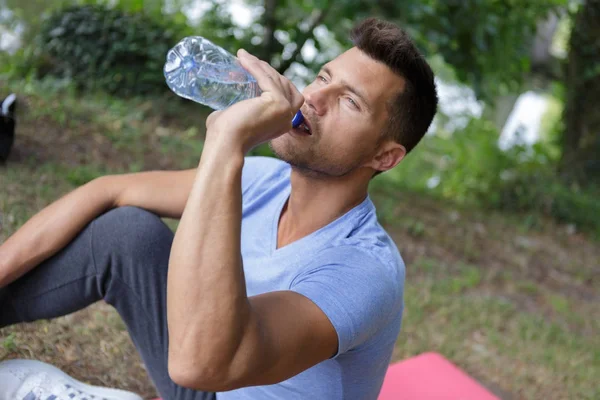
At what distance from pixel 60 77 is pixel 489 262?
12.9ft

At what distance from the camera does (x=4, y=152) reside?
3.21 m

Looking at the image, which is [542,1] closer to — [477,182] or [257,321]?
[477,182]

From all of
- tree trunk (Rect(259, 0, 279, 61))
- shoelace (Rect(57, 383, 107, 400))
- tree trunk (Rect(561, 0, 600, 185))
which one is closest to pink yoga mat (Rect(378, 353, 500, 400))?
shoelace (Rect(57, 383, 107, 400))

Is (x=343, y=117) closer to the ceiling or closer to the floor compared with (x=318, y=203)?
closer to the ceiling

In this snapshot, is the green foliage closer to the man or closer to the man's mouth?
the man

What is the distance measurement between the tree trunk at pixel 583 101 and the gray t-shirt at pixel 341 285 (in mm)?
5221

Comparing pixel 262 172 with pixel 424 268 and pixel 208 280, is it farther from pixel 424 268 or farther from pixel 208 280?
pixel 424 268

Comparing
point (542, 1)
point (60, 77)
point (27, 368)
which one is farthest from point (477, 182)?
point (27, 368)

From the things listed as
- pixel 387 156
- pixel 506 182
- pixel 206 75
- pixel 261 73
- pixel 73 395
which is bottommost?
pixel 506 182

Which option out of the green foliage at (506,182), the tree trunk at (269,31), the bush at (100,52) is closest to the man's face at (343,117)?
the tree trunk at (269,31)

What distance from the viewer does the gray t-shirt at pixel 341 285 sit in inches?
50.5

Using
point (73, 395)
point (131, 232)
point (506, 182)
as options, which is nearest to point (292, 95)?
point (131, 232)

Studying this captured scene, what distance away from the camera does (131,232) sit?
170 cm

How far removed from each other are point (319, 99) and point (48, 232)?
85 centimetres
